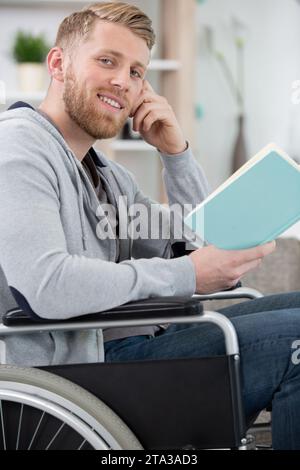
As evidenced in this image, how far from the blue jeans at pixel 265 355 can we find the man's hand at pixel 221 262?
8 centimetres

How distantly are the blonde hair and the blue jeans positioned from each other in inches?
22.0

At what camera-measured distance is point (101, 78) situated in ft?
4.90

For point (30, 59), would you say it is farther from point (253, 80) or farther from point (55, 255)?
point (55, 255)

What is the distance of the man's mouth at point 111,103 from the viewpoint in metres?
1.51

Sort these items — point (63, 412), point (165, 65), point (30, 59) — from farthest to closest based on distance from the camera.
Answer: point (165, 65) → point (30, 59) → point (63, 412)

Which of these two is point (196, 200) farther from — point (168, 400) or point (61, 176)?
point (168, 400)

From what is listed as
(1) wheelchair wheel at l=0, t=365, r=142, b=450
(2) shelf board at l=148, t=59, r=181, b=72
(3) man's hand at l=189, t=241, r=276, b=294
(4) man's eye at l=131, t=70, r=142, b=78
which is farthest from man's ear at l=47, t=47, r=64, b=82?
(2) shelf board at l=148, t=59, r=181, b=72

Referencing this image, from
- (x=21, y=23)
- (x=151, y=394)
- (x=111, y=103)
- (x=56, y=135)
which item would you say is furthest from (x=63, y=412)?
(x=21, y=23)

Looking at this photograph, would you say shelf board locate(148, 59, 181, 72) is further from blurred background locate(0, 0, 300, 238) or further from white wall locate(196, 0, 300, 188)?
white wall locate(196, 0, 300, 188)

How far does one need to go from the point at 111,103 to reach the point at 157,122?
0.65ft

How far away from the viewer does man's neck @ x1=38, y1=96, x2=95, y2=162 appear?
→ 1.52m

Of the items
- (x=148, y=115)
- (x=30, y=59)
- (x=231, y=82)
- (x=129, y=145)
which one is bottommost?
(x=148, y=115)

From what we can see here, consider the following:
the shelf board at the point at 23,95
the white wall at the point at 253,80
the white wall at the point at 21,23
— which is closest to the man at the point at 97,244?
the shelf board at the point at 23,95

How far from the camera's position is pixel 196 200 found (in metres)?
1.77
